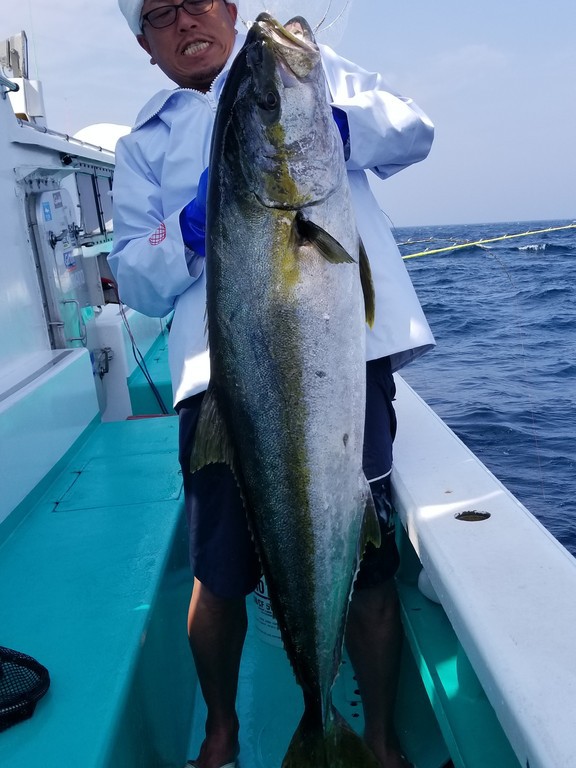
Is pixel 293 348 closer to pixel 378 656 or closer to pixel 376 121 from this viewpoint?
pixel 376 121

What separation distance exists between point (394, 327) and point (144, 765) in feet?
4.64

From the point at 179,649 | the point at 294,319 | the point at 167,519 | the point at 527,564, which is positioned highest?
the point at 294,319

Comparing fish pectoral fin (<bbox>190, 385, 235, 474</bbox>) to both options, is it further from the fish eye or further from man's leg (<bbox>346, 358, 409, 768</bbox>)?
the fish eye

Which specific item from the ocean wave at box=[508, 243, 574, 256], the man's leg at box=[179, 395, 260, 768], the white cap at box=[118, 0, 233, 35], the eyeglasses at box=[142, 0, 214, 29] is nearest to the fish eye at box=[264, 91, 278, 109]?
the eyeglasses at box=[142, 0, 214, 29]

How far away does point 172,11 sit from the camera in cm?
197

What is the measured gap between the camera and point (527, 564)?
167cm

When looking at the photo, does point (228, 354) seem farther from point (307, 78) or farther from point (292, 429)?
point (307, 78)

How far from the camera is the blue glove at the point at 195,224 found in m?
1.86

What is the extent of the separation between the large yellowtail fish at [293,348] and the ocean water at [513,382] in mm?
2890

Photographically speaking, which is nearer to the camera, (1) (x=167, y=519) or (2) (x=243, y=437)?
(2) (x=243, y=437)

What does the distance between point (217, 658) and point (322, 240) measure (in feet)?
4.49

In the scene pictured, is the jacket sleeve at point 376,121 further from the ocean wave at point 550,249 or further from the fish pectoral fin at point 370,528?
the ocean wave at point 550,249

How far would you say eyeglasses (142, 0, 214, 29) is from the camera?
1.95 m

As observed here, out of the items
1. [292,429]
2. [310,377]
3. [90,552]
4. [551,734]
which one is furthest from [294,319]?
[90,552]
